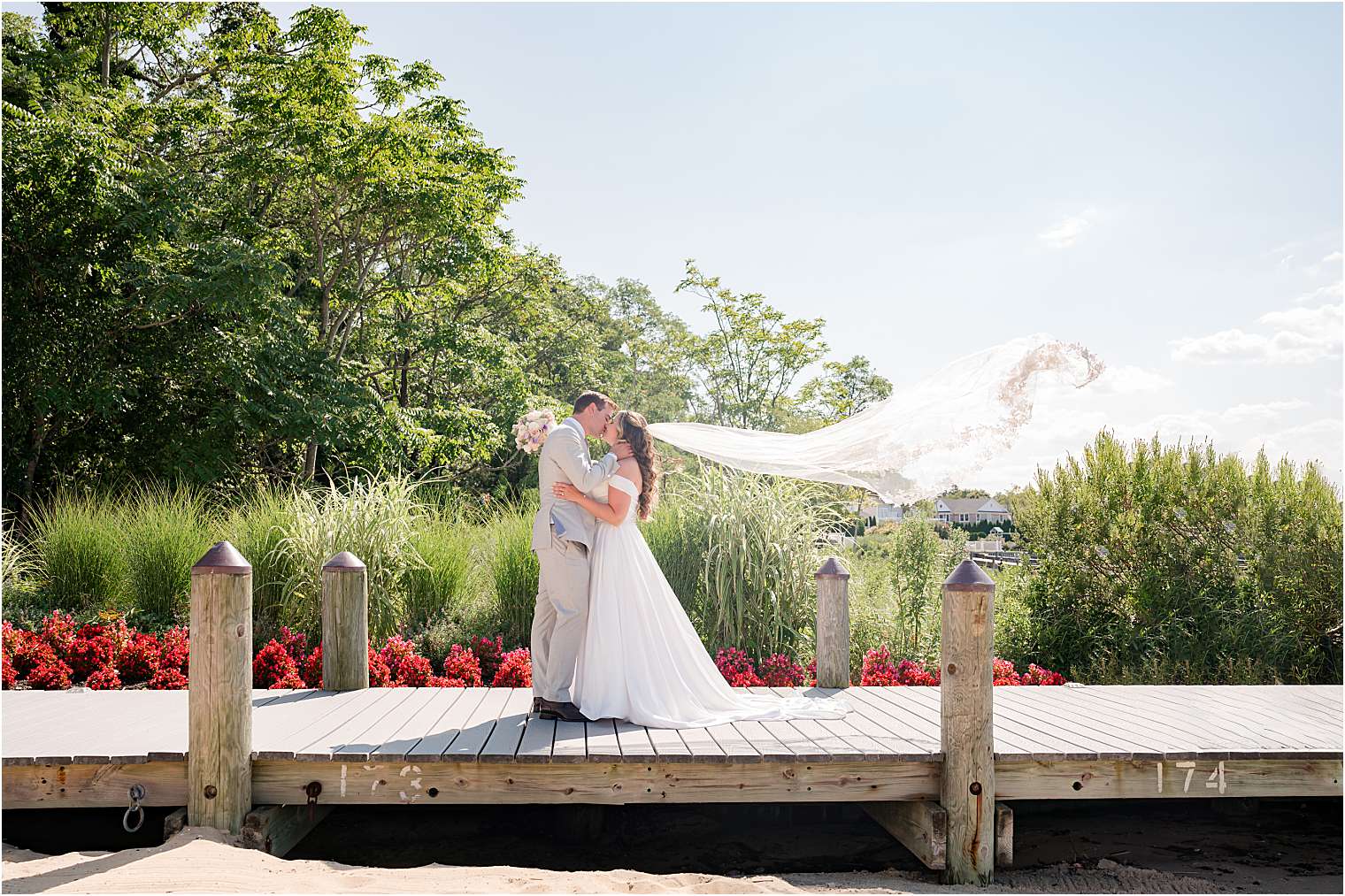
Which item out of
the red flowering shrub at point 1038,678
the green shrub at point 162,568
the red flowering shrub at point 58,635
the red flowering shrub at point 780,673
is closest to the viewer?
the red flowering shrub at point 780,673

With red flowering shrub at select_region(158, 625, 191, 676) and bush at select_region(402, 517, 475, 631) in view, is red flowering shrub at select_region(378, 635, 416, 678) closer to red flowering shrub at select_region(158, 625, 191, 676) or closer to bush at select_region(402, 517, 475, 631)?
bush at select_region(402, 517, 475, 631)

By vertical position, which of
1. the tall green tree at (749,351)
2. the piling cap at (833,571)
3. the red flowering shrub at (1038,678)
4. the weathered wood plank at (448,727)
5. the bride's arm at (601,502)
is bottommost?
the red flowering shrub at (1038,678)

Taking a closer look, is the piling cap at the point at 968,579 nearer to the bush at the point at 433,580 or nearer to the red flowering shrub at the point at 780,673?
the red flowering shrub at the point at 780,673

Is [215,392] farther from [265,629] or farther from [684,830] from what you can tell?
[684,830]

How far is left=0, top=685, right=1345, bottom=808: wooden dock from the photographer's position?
14.4 feet

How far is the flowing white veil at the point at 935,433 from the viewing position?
5.27 meters

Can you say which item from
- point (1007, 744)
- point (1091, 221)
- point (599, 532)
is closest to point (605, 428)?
point (599, 532)

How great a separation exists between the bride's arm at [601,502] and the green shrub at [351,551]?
10.7 feet

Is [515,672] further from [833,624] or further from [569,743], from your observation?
[833,624]

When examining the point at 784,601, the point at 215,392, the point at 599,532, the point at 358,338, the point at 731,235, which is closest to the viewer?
the point at 599,532

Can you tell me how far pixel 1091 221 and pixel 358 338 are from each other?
11.7 m

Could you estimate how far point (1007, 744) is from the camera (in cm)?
464

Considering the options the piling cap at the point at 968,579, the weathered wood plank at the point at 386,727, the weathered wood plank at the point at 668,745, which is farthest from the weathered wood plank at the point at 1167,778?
the weathered wood plank at the point at 386,727

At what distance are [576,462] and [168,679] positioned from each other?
366cm
